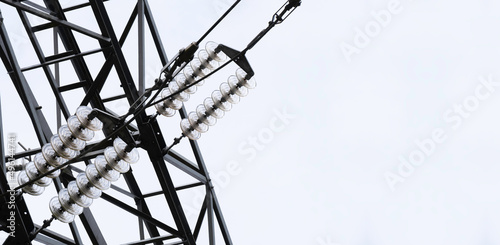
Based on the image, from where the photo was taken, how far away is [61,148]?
4543 millimetres

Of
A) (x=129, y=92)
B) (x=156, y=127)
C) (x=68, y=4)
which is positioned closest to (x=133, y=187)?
(x=156, y=127)

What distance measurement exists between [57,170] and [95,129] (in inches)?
18.2

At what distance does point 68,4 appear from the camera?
231 inches

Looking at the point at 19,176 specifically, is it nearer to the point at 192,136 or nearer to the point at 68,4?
the point at 192,136

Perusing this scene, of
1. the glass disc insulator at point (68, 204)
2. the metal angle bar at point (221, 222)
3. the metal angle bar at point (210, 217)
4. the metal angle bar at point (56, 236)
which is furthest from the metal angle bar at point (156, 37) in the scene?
the metal angle bar at point (56, 236)

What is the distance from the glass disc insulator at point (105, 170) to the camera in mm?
4551

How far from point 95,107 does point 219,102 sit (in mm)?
955

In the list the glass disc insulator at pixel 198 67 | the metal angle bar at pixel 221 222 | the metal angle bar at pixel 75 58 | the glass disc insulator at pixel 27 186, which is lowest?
the metal angle bar at pixel 221 222

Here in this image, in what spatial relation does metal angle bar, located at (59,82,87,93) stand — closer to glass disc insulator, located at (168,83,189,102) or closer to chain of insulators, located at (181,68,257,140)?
glass disc insulator, located at (168,83,189,102)

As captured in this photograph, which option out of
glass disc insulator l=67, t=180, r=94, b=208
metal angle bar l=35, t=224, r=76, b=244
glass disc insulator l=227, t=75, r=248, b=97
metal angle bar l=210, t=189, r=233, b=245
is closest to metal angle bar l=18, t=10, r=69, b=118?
glass disc insulator l=67, t=180, r=94, b=208

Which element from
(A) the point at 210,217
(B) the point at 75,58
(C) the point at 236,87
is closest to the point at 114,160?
(B) the point at 75,58

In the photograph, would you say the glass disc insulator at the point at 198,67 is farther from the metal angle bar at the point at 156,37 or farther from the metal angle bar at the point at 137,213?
the metal angle bar at the point at 137,213

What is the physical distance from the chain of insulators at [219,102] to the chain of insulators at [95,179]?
76 cm

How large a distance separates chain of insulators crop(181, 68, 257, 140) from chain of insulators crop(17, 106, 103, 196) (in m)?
0.98
